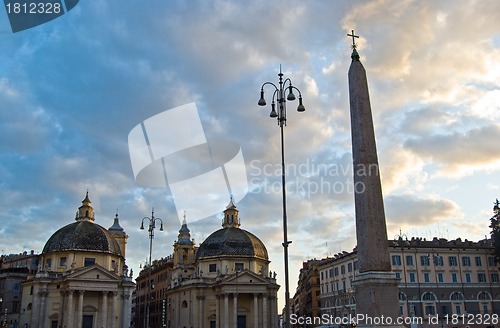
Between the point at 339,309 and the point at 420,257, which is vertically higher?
the point at 420,257

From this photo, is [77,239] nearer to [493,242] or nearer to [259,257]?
[259,257]

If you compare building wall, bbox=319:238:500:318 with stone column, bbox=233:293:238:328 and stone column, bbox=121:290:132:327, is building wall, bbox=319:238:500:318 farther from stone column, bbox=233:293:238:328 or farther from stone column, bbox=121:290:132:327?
stone column, bbox=121:290:132:327

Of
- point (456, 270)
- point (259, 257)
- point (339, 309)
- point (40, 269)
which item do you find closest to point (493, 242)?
point (456, 270)

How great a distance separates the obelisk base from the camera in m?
17.0

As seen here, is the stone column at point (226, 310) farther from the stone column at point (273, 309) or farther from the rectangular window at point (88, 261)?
the rectangular window at point (88, 261)

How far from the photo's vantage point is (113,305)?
55.1 m

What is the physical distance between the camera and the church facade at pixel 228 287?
5812 cm

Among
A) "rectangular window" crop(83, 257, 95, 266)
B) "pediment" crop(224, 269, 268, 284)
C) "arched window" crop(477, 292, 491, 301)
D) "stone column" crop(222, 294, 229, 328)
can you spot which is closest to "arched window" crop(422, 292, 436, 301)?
"arched window" crop(477, 292, 491, 301)

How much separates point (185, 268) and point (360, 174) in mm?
56544

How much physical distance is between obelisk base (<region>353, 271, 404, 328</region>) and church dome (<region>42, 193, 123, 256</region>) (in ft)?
148

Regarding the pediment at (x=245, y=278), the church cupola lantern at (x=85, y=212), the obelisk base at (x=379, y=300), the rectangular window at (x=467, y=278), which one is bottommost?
the obelisk base at (x=379, y=300)

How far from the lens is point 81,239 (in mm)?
56781

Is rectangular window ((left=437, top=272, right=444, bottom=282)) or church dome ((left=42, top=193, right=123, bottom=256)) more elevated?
church dome ((left=42, top=193, right=123, bottom=256))

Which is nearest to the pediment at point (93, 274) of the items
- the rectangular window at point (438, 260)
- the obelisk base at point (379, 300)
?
the rectangular window at point (438, 260)
